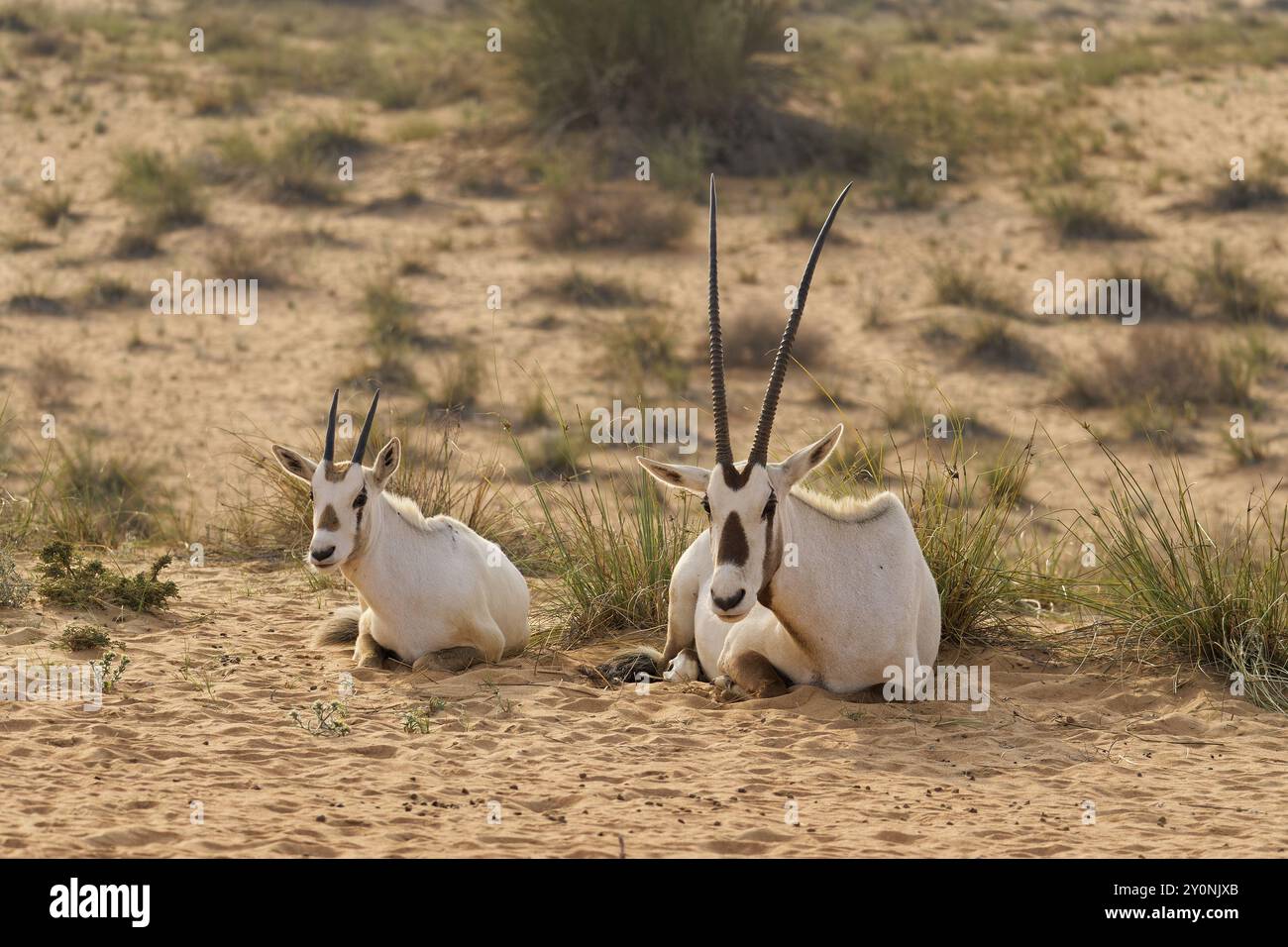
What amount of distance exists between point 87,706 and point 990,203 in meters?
15.2

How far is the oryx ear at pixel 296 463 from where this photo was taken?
275 inches

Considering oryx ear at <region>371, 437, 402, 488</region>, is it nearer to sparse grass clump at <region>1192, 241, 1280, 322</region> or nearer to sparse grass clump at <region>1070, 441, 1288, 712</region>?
sparse grass clump at <region>1070, 441, 1288, 712</region>

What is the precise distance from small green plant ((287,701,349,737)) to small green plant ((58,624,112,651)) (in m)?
1.35

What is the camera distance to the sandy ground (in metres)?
4.95

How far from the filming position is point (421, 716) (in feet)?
20.7

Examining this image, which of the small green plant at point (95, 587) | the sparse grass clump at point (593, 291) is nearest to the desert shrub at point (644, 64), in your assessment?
the sparse grass clump at point (593, 291)

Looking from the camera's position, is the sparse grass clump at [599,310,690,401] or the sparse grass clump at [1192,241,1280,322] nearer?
the sparse grass clump at [599,310,690,401]

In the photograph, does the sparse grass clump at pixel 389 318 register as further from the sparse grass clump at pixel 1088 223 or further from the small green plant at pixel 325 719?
the small green plant at pixel 325 719

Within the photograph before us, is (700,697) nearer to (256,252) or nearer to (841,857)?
(841,857)

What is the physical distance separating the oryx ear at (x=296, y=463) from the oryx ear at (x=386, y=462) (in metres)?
0.27

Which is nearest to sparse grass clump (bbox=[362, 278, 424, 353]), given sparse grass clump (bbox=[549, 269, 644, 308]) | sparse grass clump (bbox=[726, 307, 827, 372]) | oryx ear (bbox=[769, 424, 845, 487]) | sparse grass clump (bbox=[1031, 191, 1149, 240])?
sparse grass clump (bbox=[549, 269, 644, 308])

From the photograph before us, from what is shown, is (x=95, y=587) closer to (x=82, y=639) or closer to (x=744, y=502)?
(x=82, y=639)

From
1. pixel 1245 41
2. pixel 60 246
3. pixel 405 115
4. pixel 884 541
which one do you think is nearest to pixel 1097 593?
pixel 884 541

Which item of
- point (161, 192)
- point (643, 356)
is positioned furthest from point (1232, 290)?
point (161, 192)
